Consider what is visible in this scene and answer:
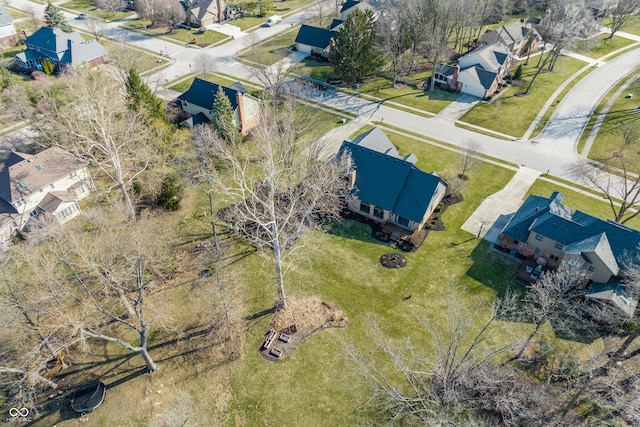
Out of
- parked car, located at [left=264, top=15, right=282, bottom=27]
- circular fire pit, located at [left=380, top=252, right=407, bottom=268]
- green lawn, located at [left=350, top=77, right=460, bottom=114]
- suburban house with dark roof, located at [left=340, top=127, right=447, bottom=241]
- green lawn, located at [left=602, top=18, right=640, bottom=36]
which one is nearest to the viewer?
circular fire pit, located at [left=380, top=252, right=407, bottom=268]

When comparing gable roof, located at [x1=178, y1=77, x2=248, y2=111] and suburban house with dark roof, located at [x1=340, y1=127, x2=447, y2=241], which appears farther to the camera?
gable roof, located at [x1=178, y1=77, x2=248, y2=111]

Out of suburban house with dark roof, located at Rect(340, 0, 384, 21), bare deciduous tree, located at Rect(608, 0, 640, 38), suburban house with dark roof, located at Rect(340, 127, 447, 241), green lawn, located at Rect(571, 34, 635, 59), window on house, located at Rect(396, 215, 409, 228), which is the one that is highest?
bare deciduous tree, located at Rect(608, 0, 640, 38)

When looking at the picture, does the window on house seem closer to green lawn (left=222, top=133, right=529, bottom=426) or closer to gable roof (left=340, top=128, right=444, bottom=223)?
gable roof (left=340, top=128, right=444, bottom=223)

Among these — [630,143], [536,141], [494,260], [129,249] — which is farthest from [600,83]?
[129,249]

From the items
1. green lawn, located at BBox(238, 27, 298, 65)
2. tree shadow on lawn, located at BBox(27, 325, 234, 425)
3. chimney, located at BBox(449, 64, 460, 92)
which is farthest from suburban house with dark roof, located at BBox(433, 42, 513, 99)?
tree shadow on lawn, located at BBox(27, 325, 234, 425)

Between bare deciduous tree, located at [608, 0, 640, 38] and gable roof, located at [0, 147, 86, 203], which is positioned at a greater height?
bare deciduous tree, located at [608, 0, 640, 38]

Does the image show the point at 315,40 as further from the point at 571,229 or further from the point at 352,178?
the point at 571,229

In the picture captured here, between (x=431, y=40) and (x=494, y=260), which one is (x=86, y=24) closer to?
(x=431, y=40)
